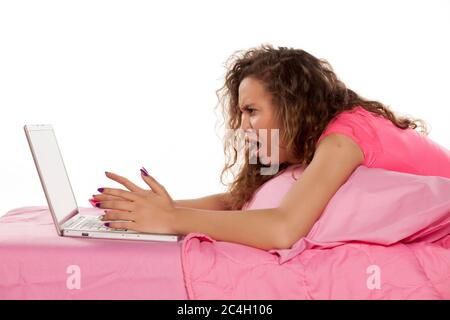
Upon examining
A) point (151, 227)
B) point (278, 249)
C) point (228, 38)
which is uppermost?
point (228, 38)

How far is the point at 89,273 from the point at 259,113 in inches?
30.3

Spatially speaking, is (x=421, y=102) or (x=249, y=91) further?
(x=421, y=102)

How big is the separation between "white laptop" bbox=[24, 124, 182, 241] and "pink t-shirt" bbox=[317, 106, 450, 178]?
58 centimetres

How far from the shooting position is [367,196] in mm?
1554

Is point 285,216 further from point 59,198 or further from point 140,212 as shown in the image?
point 59,198

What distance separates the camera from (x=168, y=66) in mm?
3795

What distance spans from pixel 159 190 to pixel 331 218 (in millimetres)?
465

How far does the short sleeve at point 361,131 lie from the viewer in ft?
5.47

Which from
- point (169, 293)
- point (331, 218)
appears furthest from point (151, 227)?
point (331, 218)
